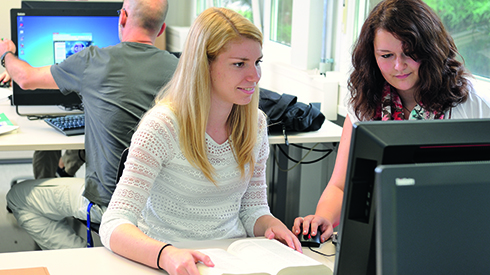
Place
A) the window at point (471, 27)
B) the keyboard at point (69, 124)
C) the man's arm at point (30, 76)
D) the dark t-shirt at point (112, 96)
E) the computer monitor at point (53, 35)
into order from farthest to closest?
the computer monitor at point (53, 35), the keyboard at point (69, 124), the man's arm at point (30, 76), the window at point (471, 27), the dark t-shirt at point (112, 96)

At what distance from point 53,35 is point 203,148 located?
5.15 ft

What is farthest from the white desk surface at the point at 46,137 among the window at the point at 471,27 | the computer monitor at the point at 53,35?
the window at the point at 471,27

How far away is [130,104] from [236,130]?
2.13ft

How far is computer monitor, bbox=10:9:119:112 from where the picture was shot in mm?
2457

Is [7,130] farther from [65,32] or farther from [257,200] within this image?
[257,200]

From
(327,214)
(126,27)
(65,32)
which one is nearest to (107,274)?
(327,214)

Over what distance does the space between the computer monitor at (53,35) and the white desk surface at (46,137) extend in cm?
19

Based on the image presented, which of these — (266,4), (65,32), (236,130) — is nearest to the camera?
(236,130)

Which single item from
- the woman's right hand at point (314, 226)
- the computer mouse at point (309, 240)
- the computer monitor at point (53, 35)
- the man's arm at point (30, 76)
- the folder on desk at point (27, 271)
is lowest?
the computer mouse at point (309, 240)

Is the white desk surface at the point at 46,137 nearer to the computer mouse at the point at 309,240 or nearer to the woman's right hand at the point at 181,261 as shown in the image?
the computer mouse at the point at 309,240

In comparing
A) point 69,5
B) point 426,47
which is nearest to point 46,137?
point 69,5

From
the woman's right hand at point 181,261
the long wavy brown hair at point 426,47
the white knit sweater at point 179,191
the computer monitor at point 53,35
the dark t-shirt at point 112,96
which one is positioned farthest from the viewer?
the computer monitor at point 53,35

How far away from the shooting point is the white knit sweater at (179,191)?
46.2 inches

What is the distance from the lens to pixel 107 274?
1.06 m
